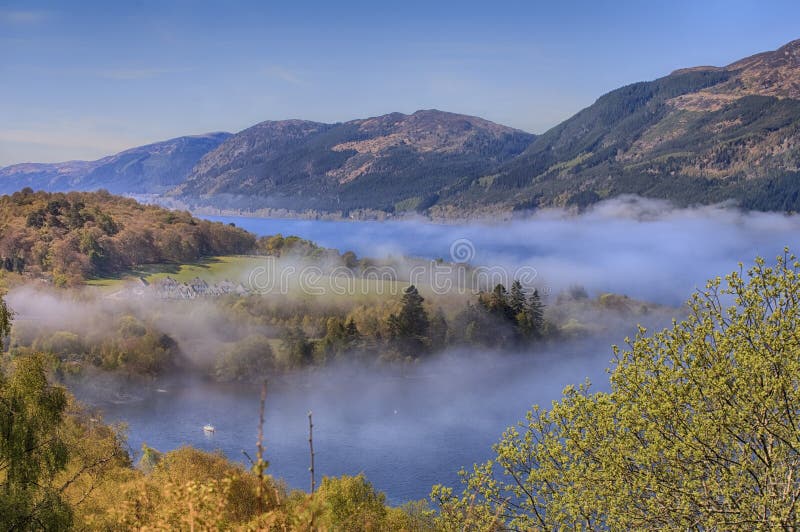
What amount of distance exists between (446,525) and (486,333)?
101 metres

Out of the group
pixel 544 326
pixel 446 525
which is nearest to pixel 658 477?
pixel 446 525

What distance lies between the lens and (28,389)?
10.9 meters

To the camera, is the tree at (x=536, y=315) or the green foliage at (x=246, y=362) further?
the tree at (x=536, y=315)

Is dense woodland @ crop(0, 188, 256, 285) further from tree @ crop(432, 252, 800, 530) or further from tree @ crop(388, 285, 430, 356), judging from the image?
tree @ crop(432, 252, 800, 530)

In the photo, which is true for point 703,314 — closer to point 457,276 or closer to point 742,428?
point 742,428

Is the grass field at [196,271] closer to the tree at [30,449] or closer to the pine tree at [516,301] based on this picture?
the pine tree at [516,301]

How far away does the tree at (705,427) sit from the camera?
1043 centimetres

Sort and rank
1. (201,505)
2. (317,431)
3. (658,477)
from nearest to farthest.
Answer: (201,505) < (658,477) < (317,431)

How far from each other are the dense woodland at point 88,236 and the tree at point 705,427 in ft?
372

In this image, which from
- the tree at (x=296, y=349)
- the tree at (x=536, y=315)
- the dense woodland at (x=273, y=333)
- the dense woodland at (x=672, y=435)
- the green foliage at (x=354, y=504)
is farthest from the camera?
the tree at (x=536, y=315)

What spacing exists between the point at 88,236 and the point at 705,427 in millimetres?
121801

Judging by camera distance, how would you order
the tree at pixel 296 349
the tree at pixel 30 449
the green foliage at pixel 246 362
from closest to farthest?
1. the tree at pixel 30 449
2. the green foliage at pixel 246 362
3. the tree at pixel 296 349

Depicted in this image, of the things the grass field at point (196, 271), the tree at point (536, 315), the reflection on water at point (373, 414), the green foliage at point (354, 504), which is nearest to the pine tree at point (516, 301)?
the tree at point (536, 315)

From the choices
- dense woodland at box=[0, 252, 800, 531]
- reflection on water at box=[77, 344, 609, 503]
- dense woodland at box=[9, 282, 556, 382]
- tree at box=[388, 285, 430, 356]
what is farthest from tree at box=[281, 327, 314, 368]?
Answer: dense woodland at box=[0, 252, 800, 531]
